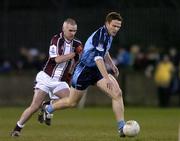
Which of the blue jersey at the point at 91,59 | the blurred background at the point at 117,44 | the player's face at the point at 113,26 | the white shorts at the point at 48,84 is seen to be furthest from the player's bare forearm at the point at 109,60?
the blurred background at the point at 117,44

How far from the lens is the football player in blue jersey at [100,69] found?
667 inches

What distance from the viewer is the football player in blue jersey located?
16953 mm

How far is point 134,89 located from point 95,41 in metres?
19.5

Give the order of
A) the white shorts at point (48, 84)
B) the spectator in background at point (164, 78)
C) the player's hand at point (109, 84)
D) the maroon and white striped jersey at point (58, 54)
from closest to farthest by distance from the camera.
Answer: the player's hand at point (109, 84), the maroon and white striped jersey at point (58, 54), the white shorts at point (48, 84), the spectator in background at point (164, 78)

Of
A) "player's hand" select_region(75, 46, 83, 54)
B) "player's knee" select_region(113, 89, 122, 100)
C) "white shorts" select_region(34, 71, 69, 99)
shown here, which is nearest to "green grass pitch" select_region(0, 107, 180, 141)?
"player's knee" select_region(113, 89, 122, 100)

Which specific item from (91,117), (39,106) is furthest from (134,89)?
(39,106)

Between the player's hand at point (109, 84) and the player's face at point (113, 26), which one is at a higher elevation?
the player's face at point (113, 26)

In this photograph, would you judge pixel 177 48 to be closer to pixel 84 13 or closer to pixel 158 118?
pixel 84 13

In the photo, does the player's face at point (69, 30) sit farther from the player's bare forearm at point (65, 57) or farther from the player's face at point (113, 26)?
the player's face at point (113, 26)

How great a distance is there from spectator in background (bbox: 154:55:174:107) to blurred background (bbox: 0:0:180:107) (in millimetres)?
43

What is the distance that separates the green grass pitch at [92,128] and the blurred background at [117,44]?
5860mm

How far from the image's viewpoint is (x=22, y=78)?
36.5 metres

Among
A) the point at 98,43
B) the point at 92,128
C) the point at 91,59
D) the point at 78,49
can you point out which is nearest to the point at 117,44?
A: the point at 92,128

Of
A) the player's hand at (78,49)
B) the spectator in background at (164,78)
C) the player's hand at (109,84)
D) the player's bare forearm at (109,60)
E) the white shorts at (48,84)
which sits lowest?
the spectator in background at (164,78)
